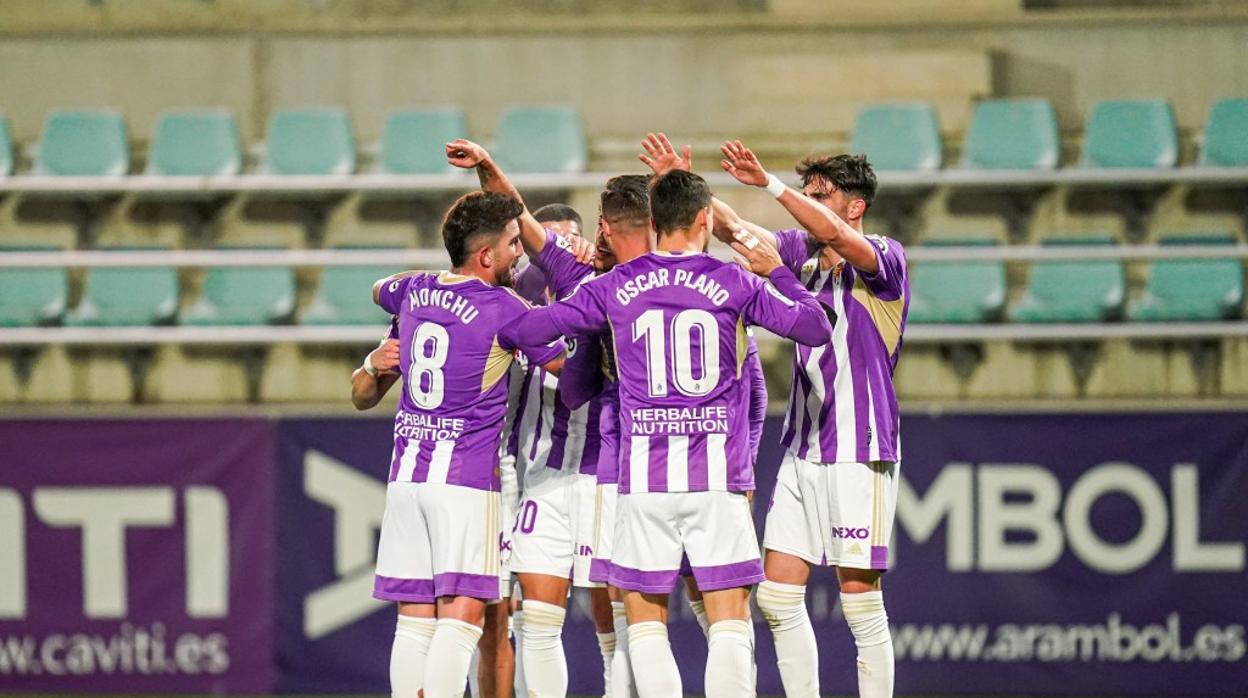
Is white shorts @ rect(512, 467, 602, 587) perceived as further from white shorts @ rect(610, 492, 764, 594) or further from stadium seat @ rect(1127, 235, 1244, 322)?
stadium seat @ rect(1127, 235, 1244, 322)

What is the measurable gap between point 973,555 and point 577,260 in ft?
10.8

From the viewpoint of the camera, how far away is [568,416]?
20.3ft

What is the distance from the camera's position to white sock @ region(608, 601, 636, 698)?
609cm

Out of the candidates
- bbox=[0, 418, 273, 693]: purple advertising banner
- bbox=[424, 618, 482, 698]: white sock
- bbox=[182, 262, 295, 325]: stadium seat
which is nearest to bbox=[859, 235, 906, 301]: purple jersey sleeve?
bbox=[424, 618, 482, 698]: white sock

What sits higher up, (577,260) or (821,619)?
(577,260)

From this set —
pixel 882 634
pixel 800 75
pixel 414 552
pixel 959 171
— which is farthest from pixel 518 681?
pixel 800 75

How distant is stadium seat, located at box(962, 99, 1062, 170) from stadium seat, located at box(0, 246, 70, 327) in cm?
592

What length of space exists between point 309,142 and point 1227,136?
19.8 ft

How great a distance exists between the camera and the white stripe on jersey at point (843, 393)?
5953 millimetres

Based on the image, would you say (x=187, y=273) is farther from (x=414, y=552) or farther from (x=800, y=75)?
(x=414, y=552)

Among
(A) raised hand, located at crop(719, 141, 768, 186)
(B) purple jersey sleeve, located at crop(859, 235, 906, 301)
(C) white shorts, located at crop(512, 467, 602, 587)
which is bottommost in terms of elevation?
(C) white shorts, located at crop(512, 467, 602, 587)

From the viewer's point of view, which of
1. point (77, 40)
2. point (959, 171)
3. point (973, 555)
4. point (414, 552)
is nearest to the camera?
point (414, 552)

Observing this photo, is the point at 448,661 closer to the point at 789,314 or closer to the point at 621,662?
the point at 621,662

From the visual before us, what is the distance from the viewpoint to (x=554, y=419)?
Answer: 20.4 ft
